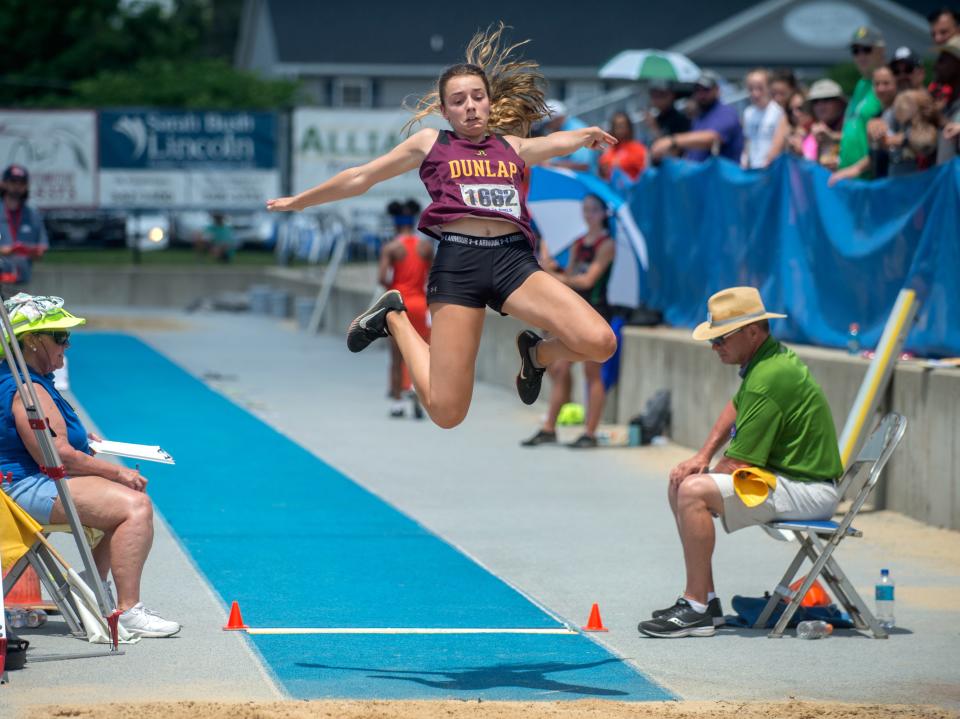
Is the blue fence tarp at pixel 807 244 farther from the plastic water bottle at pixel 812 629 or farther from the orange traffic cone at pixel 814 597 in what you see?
the plastic water bottle at pixel 812 629

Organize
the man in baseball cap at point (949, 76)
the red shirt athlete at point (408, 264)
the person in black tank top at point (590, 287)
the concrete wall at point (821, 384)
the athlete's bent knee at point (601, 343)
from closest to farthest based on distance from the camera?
the athlete's bent knee at point (601, 343), the concrete wall at point (821, 384), the man in baseball cap at point (949, 76), the person in black tank top at point (590, 287), the red shirt athlete at point (408, 264)

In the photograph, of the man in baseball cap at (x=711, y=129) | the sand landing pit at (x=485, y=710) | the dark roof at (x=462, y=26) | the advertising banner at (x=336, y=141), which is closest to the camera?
the sand landing pit at (x=485, y=710)

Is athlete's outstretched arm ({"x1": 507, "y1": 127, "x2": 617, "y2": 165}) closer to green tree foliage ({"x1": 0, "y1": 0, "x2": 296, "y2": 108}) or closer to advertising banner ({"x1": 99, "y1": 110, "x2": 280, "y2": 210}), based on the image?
advertising banner ({"x1": 99, "y1": 110, "x2": 280, "y2": 210})

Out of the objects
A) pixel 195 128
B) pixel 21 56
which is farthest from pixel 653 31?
pixel 195 128

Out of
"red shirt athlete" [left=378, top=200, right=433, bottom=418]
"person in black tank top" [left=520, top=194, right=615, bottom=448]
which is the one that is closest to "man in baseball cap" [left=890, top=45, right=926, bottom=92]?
"person in black tank top" [left=520, top=194, right=615, bottom=448]

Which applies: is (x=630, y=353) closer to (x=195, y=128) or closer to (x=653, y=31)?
(x=195, y=128)

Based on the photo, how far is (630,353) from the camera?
15.2 meters

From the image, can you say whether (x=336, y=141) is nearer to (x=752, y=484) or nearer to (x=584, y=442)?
(x=584, y=442)

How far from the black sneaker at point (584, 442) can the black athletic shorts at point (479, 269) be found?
22.4ft

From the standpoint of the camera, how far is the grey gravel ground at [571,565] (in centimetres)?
646

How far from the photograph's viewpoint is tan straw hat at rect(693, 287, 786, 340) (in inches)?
297

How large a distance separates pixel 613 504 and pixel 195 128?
22.1m

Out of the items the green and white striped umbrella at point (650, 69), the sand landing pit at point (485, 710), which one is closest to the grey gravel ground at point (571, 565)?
the sand landing pit at point (485, 710)

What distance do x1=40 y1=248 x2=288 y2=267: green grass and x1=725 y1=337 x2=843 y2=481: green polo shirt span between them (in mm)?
26270
